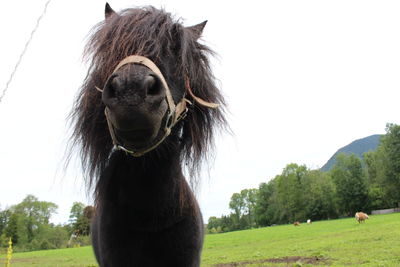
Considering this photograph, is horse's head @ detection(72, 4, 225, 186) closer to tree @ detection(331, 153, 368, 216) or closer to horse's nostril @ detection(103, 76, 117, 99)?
horse's nostril @ detection(103, 76, 117, 99)

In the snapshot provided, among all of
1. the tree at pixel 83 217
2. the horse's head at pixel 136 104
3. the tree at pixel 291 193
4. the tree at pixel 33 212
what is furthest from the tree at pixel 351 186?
the horse's head at pixel 136 104

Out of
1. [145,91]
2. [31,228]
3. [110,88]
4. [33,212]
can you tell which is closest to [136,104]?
[145,91]

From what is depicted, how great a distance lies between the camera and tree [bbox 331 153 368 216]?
73.1 metres

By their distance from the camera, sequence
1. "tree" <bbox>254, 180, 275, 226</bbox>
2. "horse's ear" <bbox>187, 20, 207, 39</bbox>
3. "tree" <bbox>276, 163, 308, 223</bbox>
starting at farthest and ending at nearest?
"tree" <bbox>254, 180, 275, 226</bbox>
"tree" <bbox>276, 163, 308, 223</bbox>
"horse's ear" <bbox>187, 20, 207, 39</bbox>

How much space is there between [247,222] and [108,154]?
10634 centimetres

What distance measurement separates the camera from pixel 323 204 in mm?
80562

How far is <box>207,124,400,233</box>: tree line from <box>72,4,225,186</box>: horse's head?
70.1 metres

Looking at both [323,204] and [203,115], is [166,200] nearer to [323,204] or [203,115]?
[203,115]

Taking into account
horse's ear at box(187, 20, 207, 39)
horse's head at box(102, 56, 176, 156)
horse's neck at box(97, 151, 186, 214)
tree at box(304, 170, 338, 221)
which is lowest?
horse's neck at box(97, 151, 186, 214)

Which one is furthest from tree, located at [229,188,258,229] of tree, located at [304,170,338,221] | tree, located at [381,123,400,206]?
tree, located at [381,123,400,206]

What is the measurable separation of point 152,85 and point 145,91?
0.10 meters

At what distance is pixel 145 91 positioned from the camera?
183 cm

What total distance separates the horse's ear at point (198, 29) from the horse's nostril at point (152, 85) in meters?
1.24

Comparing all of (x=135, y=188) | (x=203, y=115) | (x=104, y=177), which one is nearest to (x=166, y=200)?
(x=135, y=188)
